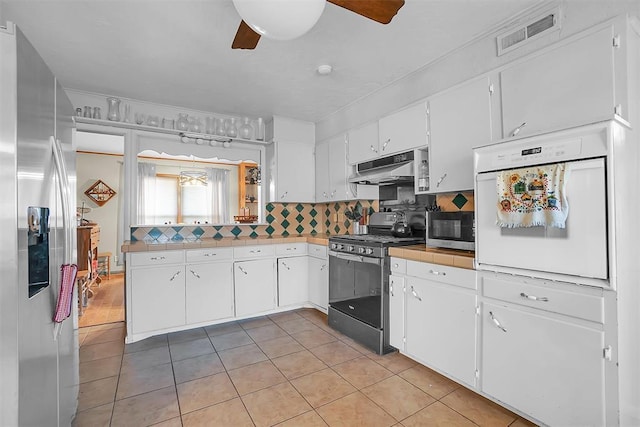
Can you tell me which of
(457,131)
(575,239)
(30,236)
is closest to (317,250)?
(457,131)

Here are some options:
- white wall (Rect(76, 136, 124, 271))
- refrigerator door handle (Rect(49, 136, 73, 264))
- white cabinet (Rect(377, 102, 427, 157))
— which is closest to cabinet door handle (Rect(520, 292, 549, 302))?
white cabinet (Rect(377, 102, 427, 157))

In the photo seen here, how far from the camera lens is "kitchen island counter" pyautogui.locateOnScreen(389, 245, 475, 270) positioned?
1967mm

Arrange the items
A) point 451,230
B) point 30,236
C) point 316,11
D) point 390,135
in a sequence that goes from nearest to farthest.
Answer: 1. point 30,236
2. point 316,11
3. point 451,230
4. point 390,135

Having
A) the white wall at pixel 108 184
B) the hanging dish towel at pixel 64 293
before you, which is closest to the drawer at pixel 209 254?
the hanging dish towel at pixel 64 293

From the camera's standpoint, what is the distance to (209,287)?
3236mm

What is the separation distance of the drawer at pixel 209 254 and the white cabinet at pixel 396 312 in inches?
69.0

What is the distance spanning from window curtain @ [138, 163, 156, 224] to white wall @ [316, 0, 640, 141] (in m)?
2.14

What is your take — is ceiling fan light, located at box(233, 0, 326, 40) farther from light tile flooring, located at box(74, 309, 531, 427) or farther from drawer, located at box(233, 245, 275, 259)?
drawer, located at box(233, 245, 275, 259)

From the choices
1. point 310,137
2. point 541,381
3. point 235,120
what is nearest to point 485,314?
point 541,381

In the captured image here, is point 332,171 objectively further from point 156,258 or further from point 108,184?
point 108,184

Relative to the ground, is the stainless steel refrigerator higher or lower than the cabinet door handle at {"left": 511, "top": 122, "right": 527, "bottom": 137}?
lower

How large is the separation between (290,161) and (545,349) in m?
3.18

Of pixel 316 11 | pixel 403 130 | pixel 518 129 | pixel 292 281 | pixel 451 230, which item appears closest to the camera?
pixel 316 11

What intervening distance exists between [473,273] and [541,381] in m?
0.62
